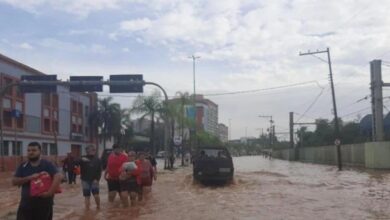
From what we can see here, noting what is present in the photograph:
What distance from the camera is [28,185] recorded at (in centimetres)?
832

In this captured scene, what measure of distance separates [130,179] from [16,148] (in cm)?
4198

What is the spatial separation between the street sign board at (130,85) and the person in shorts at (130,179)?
A: 24.6 meters

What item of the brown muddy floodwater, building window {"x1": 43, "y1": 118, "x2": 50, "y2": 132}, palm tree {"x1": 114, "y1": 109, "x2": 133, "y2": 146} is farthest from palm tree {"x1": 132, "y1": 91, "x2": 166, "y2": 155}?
the brown muddy floodwater

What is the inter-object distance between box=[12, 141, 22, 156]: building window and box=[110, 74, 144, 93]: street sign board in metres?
17.0

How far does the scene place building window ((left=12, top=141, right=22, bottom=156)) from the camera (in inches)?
2185

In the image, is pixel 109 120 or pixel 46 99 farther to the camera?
pixel 109 120

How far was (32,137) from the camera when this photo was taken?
60062 mm

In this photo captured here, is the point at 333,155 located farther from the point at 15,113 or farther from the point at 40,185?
the point at 40,185

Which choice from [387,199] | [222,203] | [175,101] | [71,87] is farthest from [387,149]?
[175,101]

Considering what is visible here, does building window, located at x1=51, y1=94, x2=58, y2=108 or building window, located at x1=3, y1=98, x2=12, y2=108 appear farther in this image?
building window, located at x1=51, y1=94, x2=58, y2=108

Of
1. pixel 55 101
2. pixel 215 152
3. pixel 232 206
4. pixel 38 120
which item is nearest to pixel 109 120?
pixel 55 101

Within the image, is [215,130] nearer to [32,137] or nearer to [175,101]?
[175,101]

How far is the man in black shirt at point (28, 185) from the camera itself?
8289 mm

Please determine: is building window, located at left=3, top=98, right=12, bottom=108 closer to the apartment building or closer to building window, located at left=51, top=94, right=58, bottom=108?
the apartment building
